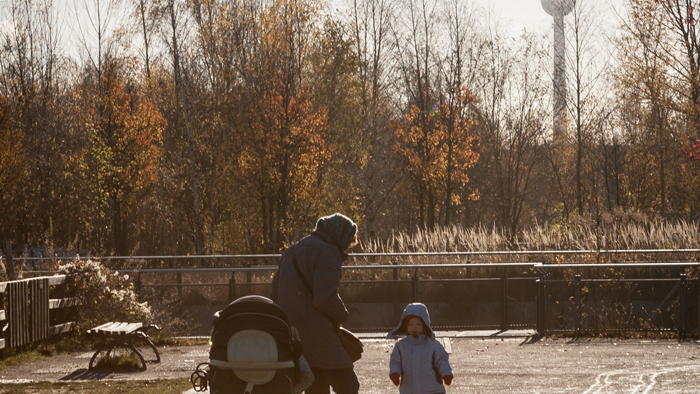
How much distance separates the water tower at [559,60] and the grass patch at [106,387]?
38.1m

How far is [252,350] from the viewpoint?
20.5 ft

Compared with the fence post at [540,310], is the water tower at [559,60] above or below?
above

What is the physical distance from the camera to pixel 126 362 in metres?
11.9

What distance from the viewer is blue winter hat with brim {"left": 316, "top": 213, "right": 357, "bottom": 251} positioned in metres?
6.81

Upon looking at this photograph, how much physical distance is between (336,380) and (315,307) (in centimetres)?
60

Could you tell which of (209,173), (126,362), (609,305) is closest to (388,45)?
(209,173)

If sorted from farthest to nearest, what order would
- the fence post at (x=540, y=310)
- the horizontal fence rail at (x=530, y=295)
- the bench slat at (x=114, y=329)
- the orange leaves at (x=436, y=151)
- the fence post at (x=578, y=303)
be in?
the orange leaves at (x=436, y=151) < the horizontal fence rail at (x=530, y=295) < the fence post at (x=540, y=310) < the fence post at (x=578, y=303) < the bench slat at (x=114, y=329)

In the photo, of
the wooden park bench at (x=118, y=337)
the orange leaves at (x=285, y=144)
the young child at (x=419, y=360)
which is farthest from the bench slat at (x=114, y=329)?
the orange leaves at (x=285, y=144)

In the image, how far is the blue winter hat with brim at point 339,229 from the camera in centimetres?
681

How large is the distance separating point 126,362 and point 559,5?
135ft

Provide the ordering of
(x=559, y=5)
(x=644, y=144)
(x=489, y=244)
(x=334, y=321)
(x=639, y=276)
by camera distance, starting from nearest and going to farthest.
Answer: (x=334, y=321)
(x=639, y=276)
(x=489, y=244)
(x=644, y=144)
(x=559, y=5)

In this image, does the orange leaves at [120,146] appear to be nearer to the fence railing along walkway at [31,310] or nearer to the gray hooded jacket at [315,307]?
the fence railing along walkway at [31,310]

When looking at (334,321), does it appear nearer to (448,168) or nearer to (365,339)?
(365,339)

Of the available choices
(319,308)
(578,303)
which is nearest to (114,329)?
(319,308)
